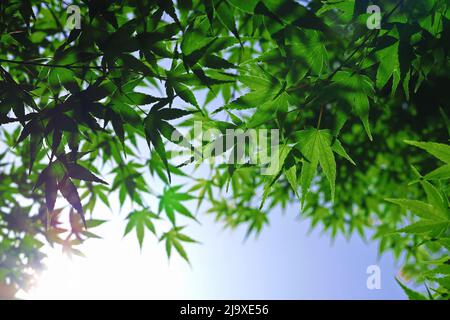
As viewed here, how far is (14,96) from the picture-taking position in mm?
760

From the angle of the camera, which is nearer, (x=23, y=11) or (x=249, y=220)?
(x=23, y=11)

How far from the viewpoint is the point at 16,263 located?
6.66 feet

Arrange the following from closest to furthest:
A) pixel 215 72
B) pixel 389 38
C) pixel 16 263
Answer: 1. pixel 389 38
2. pixel 215 72
3. pixel 16 263

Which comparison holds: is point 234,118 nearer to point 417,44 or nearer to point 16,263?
point 417,44

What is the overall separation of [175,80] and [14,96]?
1.16 ft

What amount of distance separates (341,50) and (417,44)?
0.16 meters

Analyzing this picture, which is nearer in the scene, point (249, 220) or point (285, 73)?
point (285, 73)

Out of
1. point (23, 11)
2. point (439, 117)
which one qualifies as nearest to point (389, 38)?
point (23, 11)

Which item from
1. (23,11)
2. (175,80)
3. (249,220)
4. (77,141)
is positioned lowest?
(249,220)

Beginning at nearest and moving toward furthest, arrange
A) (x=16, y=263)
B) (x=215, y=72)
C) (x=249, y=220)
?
(x=215, y=72)
(x=16, y=263)
(x=249, y=220)

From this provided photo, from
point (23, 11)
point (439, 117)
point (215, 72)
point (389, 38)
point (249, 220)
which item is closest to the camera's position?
point (389, 38)

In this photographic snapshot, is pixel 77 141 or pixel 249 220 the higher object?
pixel 77 141

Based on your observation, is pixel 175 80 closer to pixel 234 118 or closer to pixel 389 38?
pixel 234 118
